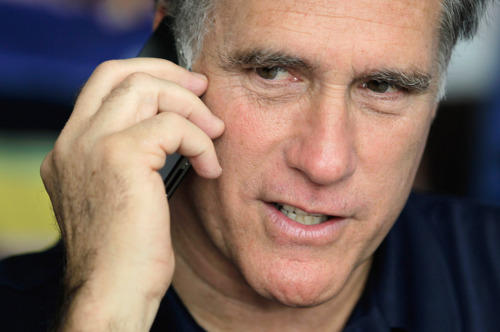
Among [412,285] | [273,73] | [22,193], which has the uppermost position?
[273,73]

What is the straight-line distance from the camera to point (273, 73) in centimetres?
164

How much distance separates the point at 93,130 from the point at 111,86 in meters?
0.15

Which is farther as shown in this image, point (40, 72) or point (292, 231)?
point (40, 72)

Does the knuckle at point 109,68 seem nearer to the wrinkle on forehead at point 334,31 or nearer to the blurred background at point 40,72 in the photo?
the wrinkle on forehead at point 334,31

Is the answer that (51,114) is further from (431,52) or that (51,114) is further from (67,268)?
(431,52)

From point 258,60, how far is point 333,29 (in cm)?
22

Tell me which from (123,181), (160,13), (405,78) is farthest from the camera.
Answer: (160,13)

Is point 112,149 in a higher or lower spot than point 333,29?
lower

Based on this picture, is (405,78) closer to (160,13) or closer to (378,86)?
(378,86)

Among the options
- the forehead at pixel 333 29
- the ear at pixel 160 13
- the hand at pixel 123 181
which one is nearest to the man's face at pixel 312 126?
the forehead at pixel 333 29

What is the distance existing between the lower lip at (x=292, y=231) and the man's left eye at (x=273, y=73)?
1.17 feet

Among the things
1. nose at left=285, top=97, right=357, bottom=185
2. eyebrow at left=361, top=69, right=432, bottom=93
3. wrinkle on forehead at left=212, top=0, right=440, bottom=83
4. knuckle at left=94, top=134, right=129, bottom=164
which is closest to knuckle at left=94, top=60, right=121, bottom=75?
knuckle at left=94, top=134, right=129, bottom=164

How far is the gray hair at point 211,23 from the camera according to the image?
1.71 m

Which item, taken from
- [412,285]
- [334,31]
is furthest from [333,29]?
[412,285]
